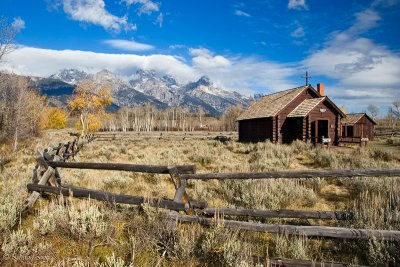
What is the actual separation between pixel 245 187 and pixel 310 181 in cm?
269

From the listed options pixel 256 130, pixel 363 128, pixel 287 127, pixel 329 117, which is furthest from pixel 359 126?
pixel 287 127

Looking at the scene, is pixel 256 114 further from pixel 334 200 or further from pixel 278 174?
pixel 278 174

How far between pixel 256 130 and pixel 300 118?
5557 millimetres

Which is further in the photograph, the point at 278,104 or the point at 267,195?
the point at 278,104

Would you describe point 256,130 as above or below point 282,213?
above

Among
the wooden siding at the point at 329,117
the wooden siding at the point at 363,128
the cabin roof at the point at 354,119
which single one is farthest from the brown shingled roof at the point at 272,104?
the wooden siding at the point at 363,128

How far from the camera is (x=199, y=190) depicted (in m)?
9.16

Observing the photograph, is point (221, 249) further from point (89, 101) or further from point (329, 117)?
point (89, 101)

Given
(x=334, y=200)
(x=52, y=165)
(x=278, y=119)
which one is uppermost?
(x=278, y=119)

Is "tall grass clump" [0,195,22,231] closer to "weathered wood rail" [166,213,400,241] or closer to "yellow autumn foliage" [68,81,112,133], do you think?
"weathered wood rail" [166,213,400,241]

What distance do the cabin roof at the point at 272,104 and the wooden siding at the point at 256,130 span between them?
2.11ft

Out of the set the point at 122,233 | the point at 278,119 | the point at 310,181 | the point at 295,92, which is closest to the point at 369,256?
the point at 122,233

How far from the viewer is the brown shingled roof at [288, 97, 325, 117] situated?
27.6 metres

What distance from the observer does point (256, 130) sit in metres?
33.1
